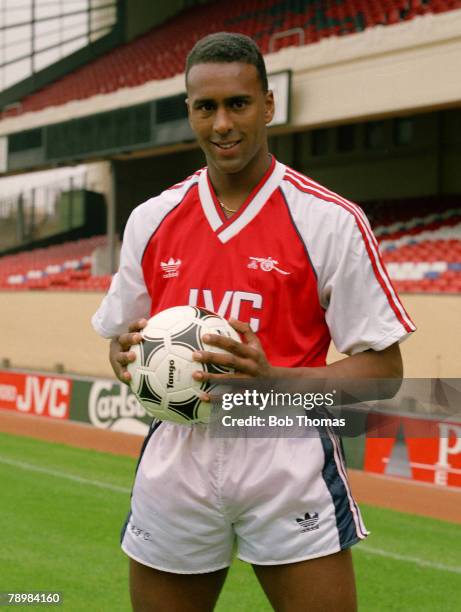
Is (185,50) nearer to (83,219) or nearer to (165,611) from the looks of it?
(83,219)

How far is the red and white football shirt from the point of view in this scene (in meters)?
2.13

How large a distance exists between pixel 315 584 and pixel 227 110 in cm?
116

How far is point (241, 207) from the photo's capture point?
88.2 inches

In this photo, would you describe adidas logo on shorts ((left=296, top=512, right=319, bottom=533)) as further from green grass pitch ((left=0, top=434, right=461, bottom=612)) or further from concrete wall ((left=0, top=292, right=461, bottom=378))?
concrete wall ((left=0, top=292, right=461, bottom=378))

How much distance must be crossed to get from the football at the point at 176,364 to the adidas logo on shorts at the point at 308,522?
0.33m

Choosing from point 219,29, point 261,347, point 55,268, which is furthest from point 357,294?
point 219,29

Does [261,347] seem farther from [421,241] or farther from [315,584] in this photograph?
[421,241]

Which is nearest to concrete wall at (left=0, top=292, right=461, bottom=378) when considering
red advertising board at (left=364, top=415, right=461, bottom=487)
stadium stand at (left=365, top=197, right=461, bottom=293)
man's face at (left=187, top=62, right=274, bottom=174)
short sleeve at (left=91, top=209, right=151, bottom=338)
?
stadium stand at (left=365, top=197, right=461, bottom=293)

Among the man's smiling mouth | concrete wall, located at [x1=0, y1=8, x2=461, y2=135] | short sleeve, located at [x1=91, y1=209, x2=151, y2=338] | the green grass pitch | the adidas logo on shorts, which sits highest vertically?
concrete wall, located at [x1=0, y1=8, x2=461, y2=135]

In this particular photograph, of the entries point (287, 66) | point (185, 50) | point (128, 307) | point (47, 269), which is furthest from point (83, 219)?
point (128, 307)

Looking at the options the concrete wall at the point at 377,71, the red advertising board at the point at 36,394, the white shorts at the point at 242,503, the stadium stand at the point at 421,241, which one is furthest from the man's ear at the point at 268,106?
the concrete wall at the point at 377,71

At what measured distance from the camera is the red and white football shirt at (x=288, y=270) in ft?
7.00

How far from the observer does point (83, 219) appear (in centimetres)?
2081

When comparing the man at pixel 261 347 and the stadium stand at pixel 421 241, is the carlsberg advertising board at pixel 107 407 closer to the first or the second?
the stadium stand at pixel 421 241
